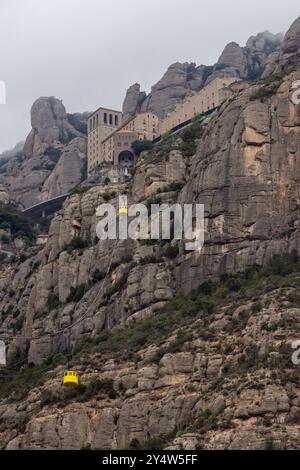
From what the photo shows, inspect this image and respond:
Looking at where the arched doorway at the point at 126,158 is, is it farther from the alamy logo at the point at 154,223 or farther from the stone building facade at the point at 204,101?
the alamy logo at the point at 154,223

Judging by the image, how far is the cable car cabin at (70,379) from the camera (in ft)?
316

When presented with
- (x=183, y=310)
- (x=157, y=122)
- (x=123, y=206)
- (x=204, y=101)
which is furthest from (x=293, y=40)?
(x=183, y=310)

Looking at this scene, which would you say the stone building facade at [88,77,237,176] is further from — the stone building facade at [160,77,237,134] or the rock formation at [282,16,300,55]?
the rock formation at [282,16,300,55]

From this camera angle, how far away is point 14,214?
18775cm

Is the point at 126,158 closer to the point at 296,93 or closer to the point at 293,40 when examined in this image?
the point at 293,40

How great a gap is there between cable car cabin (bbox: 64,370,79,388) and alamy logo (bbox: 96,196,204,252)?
19256 mm

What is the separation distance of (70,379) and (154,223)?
90.6ft

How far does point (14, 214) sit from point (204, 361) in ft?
318

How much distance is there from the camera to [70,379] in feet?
316

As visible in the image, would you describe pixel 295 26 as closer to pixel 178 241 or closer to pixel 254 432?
pixel 178 241

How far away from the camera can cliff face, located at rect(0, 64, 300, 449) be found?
8738 cm

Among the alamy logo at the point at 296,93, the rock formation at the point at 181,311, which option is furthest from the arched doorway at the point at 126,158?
the alamy logo at the point at 296,93

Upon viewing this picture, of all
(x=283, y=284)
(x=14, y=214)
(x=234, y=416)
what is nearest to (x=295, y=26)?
(x=14, y=214)

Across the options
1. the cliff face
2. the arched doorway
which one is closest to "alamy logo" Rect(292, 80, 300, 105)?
the cliff face
